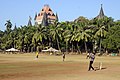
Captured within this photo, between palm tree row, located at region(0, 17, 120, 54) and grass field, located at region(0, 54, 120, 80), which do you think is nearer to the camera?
grass field, located at region(0, 54, 120, 80)

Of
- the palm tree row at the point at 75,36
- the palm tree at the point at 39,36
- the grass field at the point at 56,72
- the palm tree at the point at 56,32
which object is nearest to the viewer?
the grass field at the point at 56,72

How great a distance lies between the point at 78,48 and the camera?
318 feet

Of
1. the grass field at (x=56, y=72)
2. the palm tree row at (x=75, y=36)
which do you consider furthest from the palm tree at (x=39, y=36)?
the grass field at (x=56, y=72)

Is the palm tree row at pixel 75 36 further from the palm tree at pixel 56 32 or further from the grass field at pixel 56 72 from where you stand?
the grass field at pixel 56 72

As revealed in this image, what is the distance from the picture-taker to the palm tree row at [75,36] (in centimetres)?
8681

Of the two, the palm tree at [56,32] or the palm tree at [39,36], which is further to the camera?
the palm tree at [39,36]

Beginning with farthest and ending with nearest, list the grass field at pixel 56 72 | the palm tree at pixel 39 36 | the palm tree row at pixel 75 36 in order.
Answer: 1. the palm tree at pixel 39 36
2. the palm tree row at pixel 75 36
3. the grass field at pixel 56 72

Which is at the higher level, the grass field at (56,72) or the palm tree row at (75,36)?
the palm tree row at (75,36)

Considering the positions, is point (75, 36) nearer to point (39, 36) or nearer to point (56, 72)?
point (39, 36)

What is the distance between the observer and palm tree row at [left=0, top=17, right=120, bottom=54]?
86.8 m

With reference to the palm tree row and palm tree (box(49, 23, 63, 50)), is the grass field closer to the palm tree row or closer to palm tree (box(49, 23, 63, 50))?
the palm tree row

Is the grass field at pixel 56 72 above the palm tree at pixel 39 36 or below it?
below

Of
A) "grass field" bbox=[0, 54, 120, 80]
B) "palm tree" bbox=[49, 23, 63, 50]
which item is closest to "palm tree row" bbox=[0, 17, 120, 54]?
"palm tree" bbox=[49, 23, 63, 50]

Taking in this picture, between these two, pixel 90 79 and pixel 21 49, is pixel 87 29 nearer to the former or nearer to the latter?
pixel 21 49
